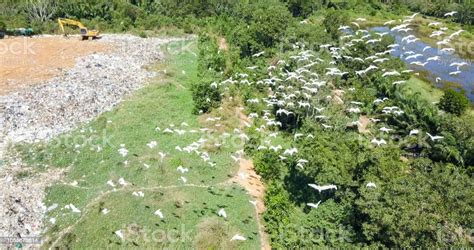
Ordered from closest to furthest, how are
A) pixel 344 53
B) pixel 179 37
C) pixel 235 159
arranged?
pixel 235 159 < pixel 344 53 < pixel 179 37

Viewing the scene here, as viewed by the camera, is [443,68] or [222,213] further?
[443,68]

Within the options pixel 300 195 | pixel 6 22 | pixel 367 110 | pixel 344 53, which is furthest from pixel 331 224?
pixel 6 22

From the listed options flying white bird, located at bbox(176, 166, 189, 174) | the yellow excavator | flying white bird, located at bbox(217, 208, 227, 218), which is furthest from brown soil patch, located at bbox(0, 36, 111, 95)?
flying white bird, located at bbox(217, 208, 227, 218)

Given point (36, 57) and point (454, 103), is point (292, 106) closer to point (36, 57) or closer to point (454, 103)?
point (454, 103)

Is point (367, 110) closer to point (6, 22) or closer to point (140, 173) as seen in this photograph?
point (140, 173)

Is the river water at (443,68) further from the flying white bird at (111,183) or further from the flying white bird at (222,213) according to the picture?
the flying white bird at (111,183)

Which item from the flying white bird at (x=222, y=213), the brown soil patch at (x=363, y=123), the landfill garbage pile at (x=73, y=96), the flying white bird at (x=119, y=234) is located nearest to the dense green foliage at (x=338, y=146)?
the brown soil patch at (x=363, y=123)

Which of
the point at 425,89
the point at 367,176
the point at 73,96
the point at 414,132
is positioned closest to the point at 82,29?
the point at 73,96
